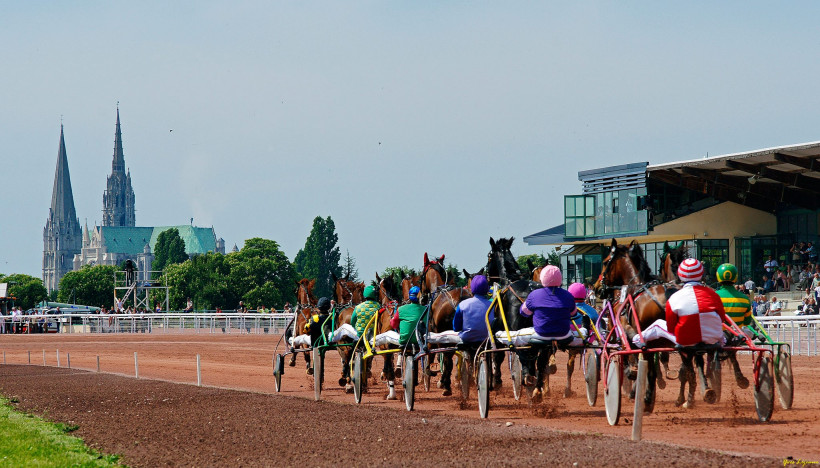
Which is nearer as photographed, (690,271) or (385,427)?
(690,271)

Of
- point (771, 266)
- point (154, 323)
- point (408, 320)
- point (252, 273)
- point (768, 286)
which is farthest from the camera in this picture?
point (252, 273)

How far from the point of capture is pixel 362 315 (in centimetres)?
1636

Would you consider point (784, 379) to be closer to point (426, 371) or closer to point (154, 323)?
point (426, 371)

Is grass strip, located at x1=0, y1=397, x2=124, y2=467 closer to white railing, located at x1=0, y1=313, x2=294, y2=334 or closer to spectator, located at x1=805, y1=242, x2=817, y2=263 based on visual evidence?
spectator, located at x1=805, y1=242, x2=817, y2=263

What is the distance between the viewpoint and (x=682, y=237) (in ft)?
152

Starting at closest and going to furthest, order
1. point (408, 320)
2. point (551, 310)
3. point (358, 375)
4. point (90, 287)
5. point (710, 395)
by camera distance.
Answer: point (710, 395) → point (551, 310) → point (408, 320) → point (358, 375) → point (90, 287)

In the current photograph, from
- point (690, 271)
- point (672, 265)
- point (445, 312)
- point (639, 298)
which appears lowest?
point (445, 312)

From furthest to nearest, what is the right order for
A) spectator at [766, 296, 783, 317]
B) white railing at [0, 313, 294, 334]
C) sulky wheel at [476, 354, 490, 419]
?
1. white railing at [0, 313, 294, 334]
2. spectator at [766, 296, 783, 317]
3. sulky wheel at [476, 354, 490, 419]

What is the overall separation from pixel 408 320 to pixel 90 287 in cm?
13046

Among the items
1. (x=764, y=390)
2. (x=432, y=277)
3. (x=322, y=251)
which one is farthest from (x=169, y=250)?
(x=764, y=390)

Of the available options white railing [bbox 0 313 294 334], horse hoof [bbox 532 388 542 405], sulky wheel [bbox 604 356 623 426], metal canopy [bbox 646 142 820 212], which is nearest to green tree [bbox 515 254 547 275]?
horse hoof [bbox 532 388 542 405]

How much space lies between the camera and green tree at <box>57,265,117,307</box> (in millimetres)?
138250

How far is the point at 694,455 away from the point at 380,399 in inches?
302

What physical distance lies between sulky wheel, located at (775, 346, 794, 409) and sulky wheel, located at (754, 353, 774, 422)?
1.04 ft
